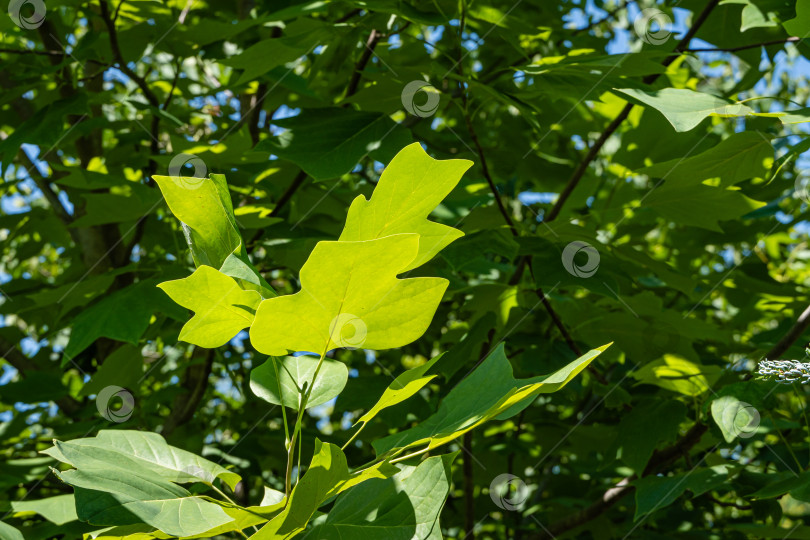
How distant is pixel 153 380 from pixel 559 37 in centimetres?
153

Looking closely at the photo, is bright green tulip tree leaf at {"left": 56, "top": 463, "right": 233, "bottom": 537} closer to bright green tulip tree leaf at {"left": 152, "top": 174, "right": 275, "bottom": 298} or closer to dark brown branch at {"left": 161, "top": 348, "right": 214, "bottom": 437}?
bright green tulip tree leaf at {"left": 152, "top": 174, "right": 275, "bottom": 298}

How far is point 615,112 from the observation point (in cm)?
206

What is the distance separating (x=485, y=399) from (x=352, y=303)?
17 cm

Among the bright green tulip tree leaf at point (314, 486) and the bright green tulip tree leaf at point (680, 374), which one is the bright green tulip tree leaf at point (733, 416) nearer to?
the bright green tulip tree leaf at point (680, 374)

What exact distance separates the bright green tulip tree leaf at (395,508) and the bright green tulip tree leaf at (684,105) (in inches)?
26.3

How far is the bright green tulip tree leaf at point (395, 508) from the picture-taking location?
27.8 inches

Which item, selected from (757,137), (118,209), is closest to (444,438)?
(757,137)

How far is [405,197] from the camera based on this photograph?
674 millimetres

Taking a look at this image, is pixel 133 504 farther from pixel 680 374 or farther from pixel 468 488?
pixel 468 488

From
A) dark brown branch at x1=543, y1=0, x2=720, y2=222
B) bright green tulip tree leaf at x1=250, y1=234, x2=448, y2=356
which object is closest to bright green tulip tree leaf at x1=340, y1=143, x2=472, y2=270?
bright green tulip tree leaf at x1=250, y1=234, x2=448, y2=356

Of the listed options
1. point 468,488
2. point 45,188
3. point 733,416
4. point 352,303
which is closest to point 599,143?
point 733,416

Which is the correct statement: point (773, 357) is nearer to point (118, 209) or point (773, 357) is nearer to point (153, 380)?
point (118, 209)

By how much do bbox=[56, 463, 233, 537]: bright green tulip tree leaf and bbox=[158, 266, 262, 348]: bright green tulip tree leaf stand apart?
138 millimetres

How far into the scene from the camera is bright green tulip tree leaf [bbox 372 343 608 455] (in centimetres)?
62
